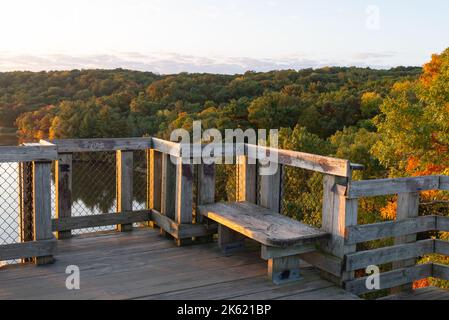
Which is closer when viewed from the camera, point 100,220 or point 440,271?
point 440,271

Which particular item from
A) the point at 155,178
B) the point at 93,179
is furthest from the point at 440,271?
the point at 93,179

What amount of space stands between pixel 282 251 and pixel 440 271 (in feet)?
5.07

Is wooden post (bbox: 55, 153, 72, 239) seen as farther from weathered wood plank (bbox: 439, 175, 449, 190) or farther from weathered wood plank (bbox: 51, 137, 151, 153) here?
weathered wood plank (bbox: 439, 175, 449, 190)

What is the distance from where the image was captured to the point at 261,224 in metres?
4.59

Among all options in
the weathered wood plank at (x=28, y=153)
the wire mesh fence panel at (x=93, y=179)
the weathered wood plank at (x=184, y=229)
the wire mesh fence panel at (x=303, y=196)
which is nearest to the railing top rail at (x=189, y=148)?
the weathered wood plank at (x=28, y=153)

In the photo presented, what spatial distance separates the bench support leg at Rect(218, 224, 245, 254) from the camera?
16.8ft

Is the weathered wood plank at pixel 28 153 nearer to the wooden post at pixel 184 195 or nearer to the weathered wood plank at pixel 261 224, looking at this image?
the wooden post at pixel 184 195

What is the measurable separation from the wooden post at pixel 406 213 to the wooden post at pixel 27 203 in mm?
3542

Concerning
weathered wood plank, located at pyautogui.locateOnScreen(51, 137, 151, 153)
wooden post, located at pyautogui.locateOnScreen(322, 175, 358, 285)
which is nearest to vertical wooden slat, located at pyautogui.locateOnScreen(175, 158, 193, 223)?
weathered wood plank, located at pyautogui.locateOnScreen(51, 137, 151, 153)

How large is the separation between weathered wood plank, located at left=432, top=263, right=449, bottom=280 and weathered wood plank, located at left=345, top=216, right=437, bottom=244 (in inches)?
14.5

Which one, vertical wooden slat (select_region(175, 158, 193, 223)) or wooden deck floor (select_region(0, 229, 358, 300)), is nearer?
wooden deck floor (select_region(0, 229, 358, 300))

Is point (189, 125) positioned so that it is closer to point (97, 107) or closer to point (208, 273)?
point (97, 107)

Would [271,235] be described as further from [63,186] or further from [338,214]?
[63,186]
